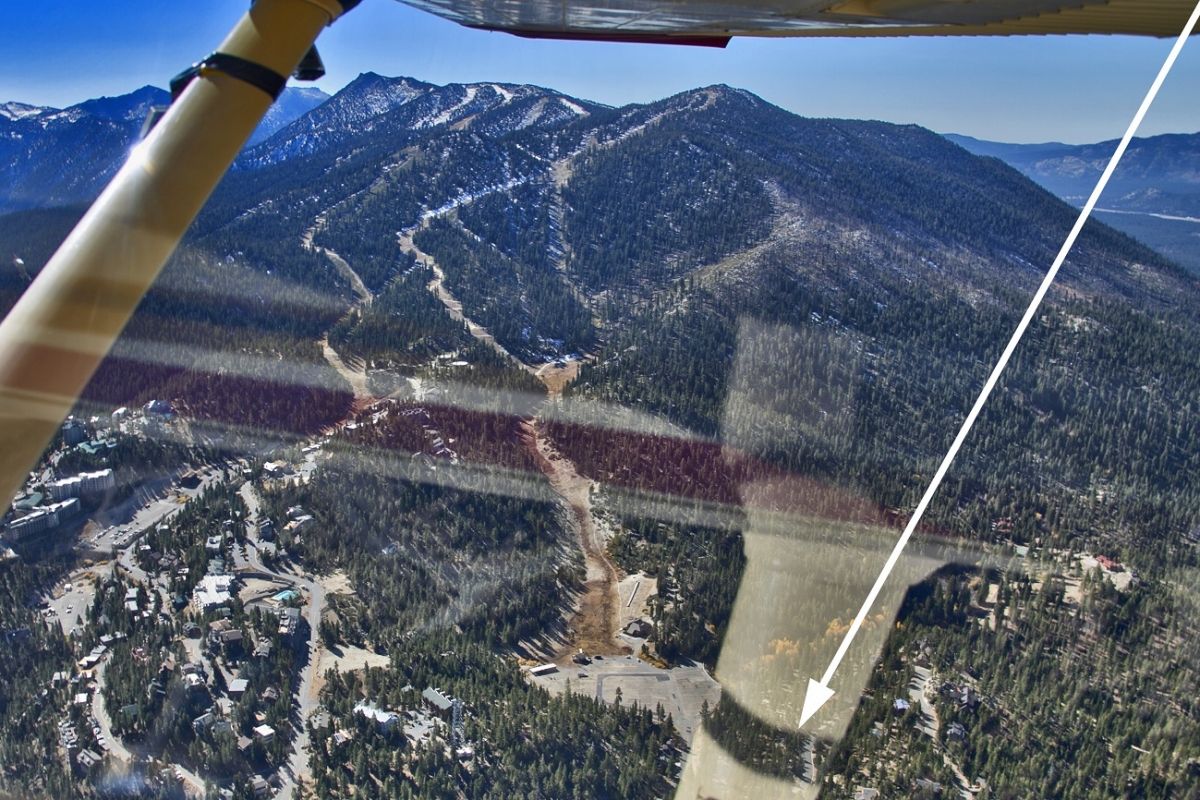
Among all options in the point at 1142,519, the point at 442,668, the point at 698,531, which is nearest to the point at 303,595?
the point at 442,668

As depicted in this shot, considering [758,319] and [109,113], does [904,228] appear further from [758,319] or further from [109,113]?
[109,113]

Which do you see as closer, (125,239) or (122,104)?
(125,239)

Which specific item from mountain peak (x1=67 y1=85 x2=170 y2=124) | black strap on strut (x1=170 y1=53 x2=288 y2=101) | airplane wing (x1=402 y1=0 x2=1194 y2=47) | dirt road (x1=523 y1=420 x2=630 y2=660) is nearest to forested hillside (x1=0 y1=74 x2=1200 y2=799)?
dirt road (x1=523 y1=420 x2=630 y2=660)

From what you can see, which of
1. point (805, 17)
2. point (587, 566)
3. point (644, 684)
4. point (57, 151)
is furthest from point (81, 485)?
point (57, 151)

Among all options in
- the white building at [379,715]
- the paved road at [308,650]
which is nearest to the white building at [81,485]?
the paved road at [308,650]

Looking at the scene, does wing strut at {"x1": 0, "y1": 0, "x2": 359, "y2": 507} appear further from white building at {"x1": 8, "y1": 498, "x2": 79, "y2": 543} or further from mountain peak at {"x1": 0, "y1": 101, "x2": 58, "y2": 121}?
mountain peak at {"x1": 0, "y1": 101, "x2": 58, "y2": 121}

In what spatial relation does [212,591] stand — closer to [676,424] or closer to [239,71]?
[676,424]
